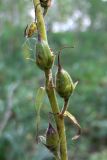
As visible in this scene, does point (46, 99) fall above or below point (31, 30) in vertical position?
below

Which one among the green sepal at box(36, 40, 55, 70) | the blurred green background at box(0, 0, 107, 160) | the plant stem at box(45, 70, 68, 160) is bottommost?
the blurred green background at box(0, 0, 107, 160)

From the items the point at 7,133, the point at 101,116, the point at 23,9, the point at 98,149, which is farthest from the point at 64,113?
the point at 23,9

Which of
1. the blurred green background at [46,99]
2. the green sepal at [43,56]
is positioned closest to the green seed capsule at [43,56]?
the green sepal at [43,56]

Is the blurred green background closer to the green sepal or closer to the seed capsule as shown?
the seed capsule

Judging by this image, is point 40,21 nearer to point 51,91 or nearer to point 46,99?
point 51,91

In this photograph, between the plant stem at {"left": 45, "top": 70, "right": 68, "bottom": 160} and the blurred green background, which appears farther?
the blurred green background

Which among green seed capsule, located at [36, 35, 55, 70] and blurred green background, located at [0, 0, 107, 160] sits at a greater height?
green seed capsule, located at [36, 35, 55, 70]

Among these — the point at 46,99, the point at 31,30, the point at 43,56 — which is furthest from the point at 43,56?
the point at 46,99

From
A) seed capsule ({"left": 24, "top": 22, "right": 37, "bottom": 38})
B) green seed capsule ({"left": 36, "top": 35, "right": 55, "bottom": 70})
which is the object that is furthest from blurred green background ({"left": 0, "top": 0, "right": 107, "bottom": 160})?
green seed capsule ({"left": 36, "top": 35, "right": 55, "bottom": 70})

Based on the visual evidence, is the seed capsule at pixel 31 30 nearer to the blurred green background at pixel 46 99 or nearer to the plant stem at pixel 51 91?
the plant stem at pixel 51 91
